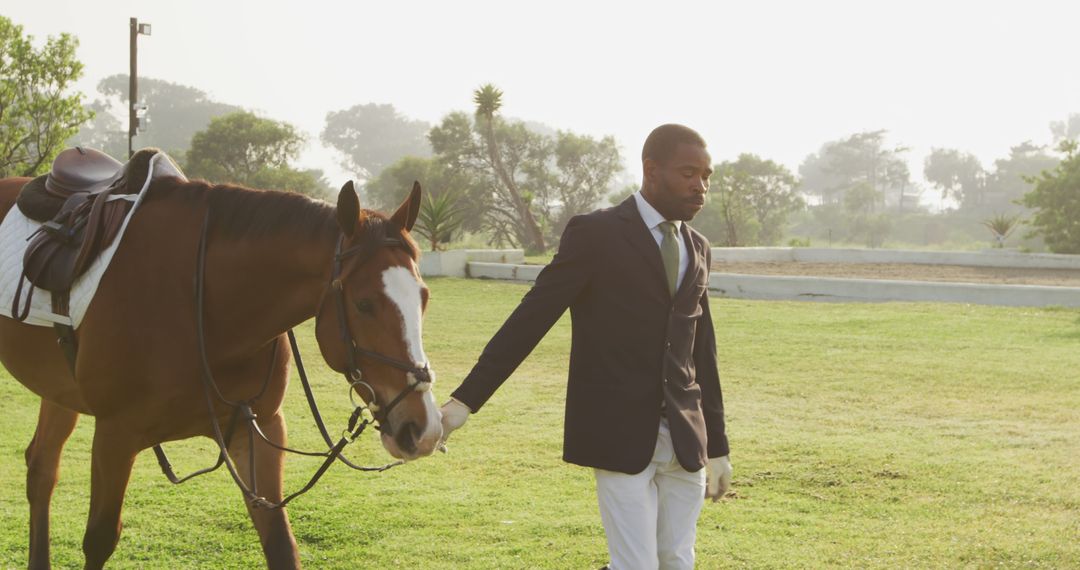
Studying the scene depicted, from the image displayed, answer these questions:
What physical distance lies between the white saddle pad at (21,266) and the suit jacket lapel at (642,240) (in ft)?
6.51

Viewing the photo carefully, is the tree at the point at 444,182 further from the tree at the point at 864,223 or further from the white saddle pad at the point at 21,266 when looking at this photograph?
the white saddle pad at the point at 21,266

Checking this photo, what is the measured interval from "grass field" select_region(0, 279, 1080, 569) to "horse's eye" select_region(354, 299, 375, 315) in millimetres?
2265

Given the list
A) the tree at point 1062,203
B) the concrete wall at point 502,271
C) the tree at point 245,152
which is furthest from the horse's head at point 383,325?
the tree at point 245,152

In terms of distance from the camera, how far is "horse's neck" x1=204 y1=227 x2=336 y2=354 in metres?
3.62

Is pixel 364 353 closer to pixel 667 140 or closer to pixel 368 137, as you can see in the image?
pixel 667 140

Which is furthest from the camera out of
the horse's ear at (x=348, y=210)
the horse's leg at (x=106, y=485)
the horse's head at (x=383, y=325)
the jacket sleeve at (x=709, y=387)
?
the horse's leg at (x=106, y=485)

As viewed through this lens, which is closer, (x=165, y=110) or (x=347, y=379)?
(x=347, y=379)

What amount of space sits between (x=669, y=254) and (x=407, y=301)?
0.89 metres

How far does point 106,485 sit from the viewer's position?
3.86 metres

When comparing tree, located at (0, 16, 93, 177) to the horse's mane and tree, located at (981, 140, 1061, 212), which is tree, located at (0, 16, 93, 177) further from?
tree, located at (981, 140, 1061, 212)

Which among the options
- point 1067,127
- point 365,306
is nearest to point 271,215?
point 365,306

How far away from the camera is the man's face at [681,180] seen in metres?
3.31

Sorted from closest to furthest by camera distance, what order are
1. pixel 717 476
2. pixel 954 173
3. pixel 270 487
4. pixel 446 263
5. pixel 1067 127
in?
pixel 717 476 < pixel 270 487 < pixel 446 263 < pixel 954 173 < pixel 1067 127

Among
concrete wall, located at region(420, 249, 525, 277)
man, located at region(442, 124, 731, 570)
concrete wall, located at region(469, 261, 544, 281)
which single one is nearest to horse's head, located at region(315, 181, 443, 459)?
man, located at region(442, 124, 731, 570)
